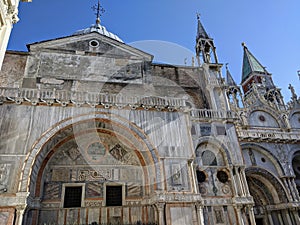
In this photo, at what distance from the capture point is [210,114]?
1332 centimetres

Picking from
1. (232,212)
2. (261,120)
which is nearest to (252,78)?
(261,120)

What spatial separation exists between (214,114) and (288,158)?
836cm

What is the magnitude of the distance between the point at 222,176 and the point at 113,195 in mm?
5692

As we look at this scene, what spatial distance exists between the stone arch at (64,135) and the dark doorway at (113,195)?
187 cm

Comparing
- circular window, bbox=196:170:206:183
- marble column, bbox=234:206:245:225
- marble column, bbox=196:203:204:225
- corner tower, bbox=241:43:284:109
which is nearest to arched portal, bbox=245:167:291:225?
marble column, bbox=234:206:245:225

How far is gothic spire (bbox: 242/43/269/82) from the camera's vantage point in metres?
35.9

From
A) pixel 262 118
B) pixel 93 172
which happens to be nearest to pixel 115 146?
pixel 93 172

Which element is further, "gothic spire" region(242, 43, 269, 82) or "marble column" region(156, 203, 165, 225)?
"gothic spire" region(242, 43, 269, 82)

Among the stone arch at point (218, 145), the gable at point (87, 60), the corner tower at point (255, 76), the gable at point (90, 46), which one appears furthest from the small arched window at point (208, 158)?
the corner tower at point (255, 76)

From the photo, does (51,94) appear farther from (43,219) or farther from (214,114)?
(214,114)

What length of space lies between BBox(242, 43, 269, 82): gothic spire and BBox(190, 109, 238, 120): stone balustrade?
26.2 meters

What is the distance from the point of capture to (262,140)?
17.1 meters

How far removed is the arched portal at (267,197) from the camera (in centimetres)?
1538

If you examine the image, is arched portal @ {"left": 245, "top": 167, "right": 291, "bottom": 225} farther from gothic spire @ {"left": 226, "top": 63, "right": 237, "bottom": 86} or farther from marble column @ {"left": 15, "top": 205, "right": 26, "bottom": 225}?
gothic spire @ {"left": 226, "top": 63, "right": 237, "bottom": 86}
